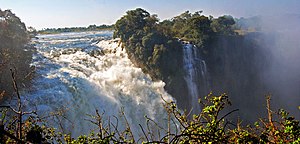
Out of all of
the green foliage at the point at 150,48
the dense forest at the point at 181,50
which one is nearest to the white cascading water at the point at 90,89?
the green foliage at the point at 150,48

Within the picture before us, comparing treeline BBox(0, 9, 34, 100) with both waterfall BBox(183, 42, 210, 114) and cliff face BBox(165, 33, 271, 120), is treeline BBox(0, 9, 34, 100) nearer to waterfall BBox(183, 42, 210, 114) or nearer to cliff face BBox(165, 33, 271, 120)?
cliff face BBox(165, 33, 271, 120)

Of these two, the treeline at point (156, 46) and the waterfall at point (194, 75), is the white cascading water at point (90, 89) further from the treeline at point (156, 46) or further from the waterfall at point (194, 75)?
the waterfall at point (194, 75)

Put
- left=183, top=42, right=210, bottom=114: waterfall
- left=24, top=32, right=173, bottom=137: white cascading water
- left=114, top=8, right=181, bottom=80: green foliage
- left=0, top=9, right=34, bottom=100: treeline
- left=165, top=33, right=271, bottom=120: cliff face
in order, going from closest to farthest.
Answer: left=0, top=9, right=34, bottom=100: treeline < left=24, top=32, right=173, bottom=137: white cascading water < left=114, top=8, right=181, bottom=80: green foliage < left=183, top=42, right=210, bottom=114: waterfall < left=165, top=33, right=271, bottom=120: cliff face

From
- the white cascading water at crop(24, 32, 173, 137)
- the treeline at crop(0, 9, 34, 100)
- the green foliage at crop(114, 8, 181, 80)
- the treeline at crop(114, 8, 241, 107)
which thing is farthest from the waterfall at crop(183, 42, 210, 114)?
the treeline at crop(0, 9, 34, 100)

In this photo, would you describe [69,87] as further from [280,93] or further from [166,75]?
[280,93]

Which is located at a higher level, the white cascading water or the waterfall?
the waterfall

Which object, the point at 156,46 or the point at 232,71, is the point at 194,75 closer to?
the point at 156,46

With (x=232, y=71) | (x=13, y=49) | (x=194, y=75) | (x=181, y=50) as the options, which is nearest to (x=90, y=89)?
(x=13, y=49)

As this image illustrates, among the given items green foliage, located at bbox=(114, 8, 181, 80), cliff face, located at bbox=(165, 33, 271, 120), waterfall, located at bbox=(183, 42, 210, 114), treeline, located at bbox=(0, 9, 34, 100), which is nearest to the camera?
treeline, located at bbox=(0, 9, 34, 100)
